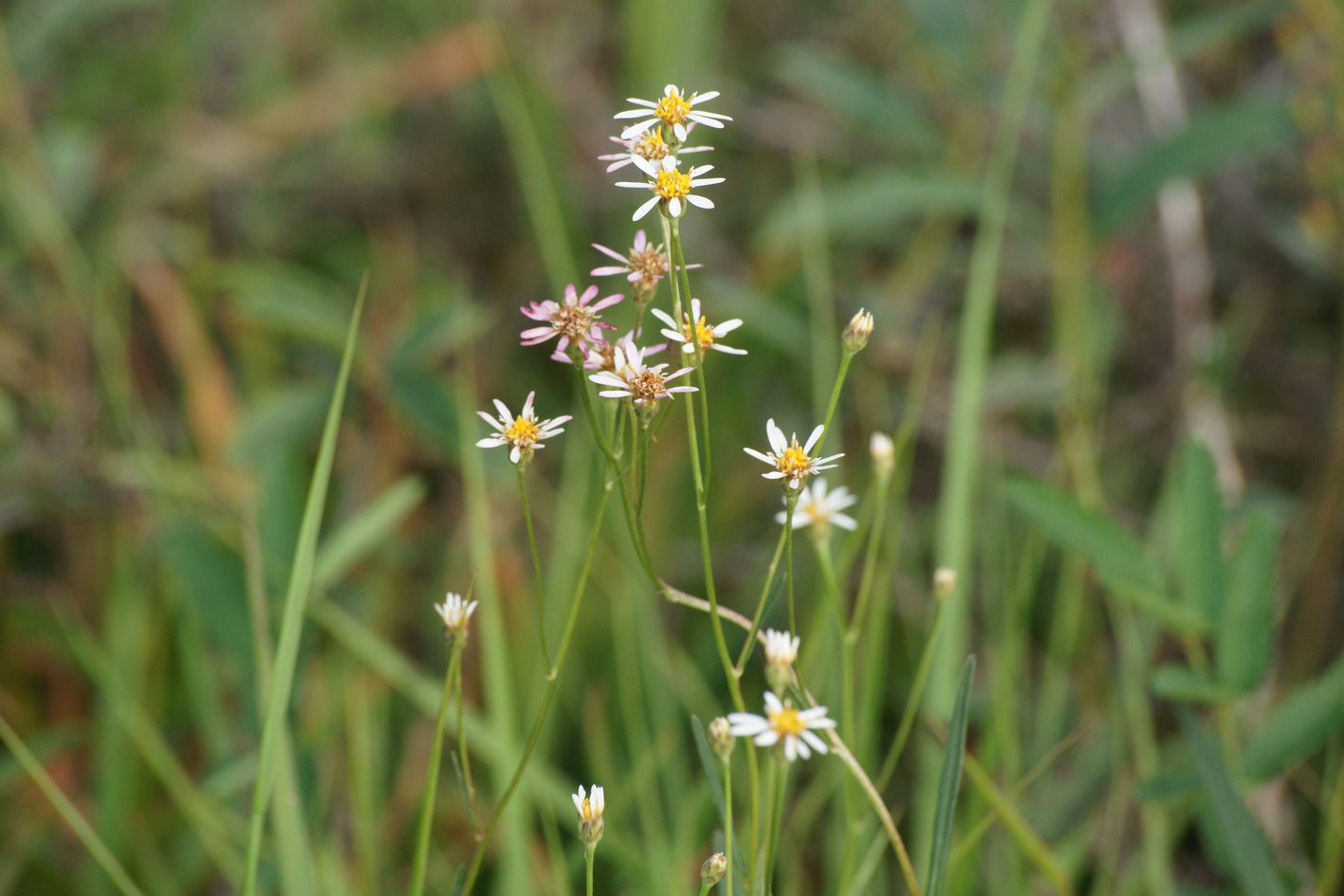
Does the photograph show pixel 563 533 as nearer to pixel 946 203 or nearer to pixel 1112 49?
pixel 946 203

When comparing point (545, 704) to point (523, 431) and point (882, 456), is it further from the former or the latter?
point (882, 456)

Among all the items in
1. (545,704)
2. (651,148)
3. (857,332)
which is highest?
(651,148)

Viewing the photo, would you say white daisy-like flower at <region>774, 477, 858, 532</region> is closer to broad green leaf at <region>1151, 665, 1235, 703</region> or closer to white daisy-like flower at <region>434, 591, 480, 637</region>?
white daisy-like flower at <region>434, 591, 480, 637</region>

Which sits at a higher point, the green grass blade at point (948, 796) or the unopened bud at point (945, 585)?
the unopened bud at point (945, 585)

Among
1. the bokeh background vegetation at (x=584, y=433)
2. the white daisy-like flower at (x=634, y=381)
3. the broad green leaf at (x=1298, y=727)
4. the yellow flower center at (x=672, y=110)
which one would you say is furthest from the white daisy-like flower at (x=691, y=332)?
the broad green leaf at (x=1298, y=727)

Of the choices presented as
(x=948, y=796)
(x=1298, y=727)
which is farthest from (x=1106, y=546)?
(x=948, y=796)

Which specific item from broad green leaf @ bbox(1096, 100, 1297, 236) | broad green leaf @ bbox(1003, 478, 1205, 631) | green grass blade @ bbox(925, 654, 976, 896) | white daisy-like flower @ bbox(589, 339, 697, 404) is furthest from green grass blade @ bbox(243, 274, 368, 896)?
broad green leaf @ bbox(1096, 100, 1297, 236)

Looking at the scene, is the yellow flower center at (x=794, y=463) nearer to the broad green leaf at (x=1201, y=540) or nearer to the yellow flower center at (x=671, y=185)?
the yellow flower center at (x=671, y=185)
